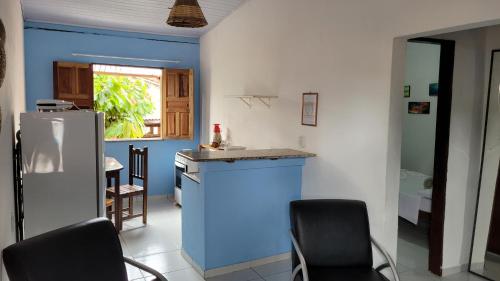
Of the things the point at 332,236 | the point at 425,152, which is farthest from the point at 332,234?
the point at 425,152

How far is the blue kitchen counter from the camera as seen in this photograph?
3109mm

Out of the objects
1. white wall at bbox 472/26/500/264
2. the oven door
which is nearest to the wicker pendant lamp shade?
white wall at bbox 472/26/500/264

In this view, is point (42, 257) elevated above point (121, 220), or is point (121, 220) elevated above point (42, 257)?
point (42, 257)

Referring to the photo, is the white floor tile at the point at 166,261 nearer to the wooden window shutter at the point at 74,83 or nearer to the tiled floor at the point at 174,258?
the tiled floor at the point at 174,258

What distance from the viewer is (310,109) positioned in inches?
133

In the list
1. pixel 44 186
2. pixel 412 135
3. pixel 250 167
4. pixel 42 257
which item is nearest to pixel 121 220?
pixel 44 186

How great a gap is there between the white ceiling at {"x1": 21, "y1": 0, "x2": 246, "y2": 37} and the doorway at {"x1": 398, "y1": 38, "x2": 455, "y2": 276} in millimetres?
2332

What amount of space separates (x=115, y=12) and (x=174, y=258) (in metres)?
3.12

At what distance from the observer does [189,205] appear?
11.1ft

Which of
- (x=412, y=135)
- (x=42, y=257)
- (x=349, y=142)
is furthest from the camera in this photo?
(x=412, y=135)

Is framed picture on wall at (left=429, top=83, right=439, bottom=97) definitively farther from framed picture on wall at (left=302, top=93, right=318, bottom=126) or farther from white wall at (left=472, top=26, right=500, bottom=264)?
framed picture on wall at (left=302, top=93, right=318, bottom=126)

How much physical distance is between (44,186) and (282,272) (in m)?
2.02

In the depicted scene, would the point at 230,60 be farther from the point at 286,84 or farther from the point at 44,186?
the point at 44,186

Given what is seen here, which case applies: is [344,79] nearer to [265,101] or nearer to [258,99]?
[265,101]
